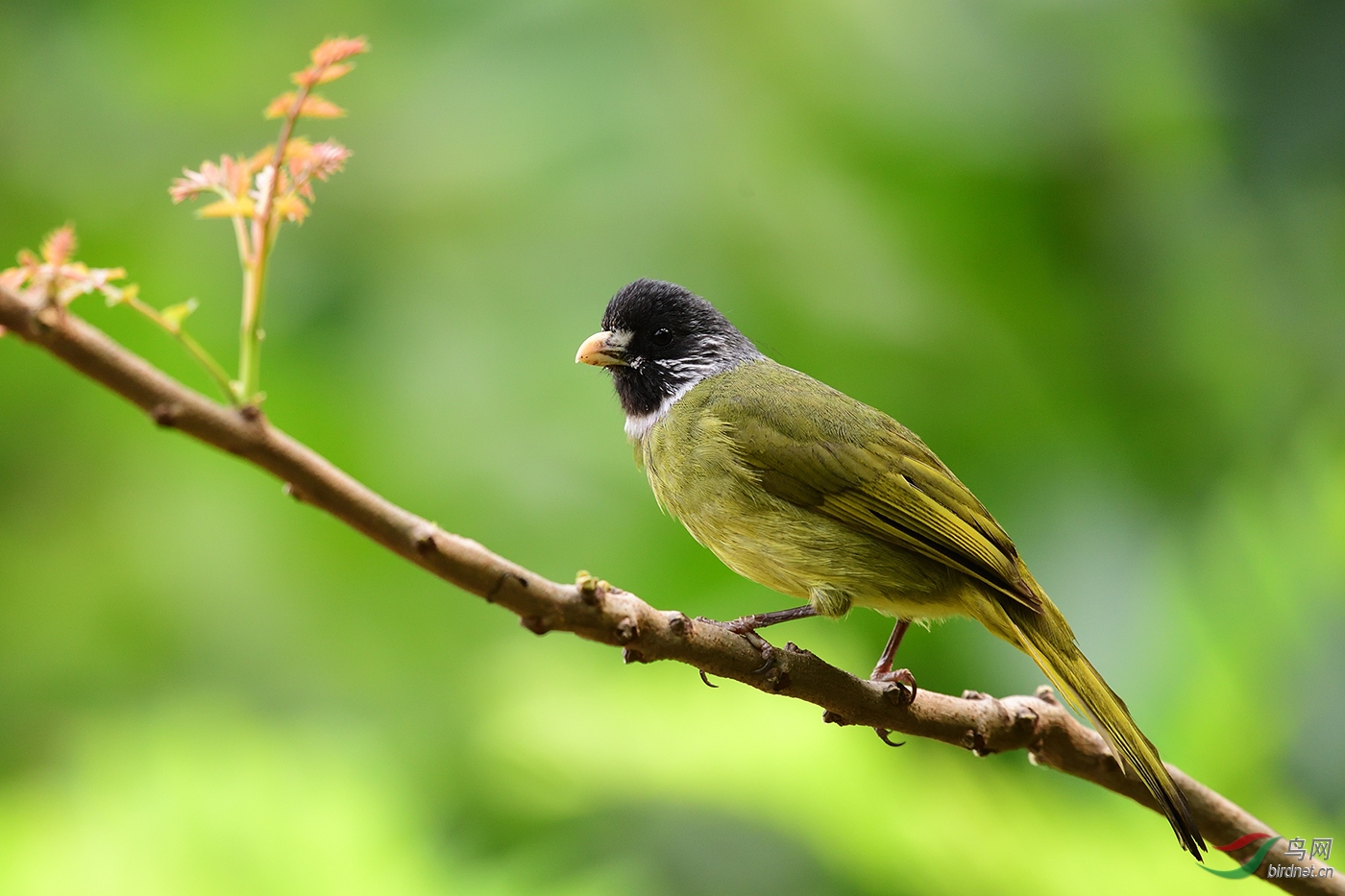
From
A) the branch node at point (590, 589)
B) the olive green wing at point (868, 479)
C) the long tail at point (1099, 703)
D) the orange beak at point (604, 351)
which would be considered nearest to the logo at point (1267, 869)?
the long tail at point (1099, 703)

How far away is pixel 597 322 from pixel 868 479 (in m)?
2.40

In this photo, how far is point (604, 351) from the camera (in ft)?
9.64

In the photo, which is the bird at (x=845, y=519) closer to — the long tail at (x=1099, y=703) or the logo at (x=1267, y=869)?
the long tail at (x=1099, y=703)

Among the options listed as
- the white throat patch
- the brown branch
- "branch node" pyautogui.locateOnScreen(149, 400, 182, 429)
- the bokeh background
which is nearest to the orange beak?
the white throat patch

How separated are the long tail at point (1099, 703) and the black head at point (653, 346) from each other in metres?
0.95

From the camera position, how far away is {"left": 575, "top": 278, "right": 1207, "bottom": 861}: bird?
2385mm

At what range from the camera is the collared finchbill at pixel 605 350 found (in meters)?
2.91

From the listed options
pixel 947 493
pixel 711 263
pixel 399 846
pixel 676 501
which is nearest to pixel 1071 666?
pixel 947 493

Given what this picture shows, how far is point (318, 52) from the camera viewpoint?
4.26 ft

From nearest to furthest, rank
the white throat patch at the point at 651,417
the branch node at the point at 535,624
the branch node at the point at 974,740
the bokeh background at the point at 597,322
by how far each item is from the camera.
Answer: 1. the branch node at the point at 535,624
2. the branch node at the point at 974,740
3. the white throat patch at the point at 651,417
4. the bokeh background at the point at 597,322

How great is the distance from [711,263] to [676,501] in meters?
2.21

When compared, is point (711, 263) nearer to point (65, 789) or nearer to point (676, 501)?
point (676, 501)

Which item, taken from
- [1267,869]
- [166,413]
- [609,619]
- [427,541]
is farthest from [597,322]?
[166,413]

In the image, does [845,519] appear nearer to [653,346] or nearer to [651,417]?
[651,417]
